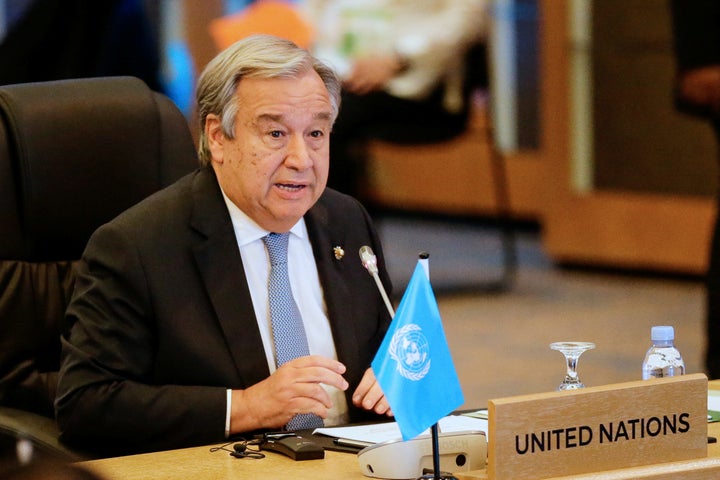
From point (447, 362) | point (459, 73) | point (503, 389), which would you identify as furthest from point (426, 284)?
point (459, 73)

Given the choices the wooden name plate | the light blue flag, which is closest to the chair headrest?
the light blue flag

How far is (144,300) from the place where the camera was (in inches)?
89.5

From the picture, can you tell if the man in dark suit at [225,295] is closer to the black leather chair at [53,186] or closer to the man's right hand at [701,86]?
the black leather chair at [53,186]

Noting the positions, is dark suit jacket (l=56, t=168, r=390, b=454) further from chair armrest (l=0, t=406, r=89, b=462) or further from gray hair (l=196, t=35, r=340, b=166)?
gray hair (l=196, t=35, r=340, b=166)

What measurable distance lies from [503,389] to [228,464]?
2982mm

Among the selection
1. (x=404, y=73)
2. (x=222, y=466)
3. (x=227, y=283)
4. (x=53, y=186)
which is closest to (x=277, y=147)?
(x=227, y=283)

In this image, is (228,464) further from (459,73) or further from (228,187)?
(459,73)

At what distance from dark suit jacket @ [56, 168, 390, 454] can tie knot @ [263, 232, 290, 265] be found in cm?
7

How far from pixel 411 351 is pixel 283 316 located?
579 millimetres

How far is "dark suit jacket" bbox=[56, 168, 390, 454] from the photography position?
2217 millimetres

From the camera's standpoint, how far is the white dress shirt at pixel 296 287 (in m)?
2.36

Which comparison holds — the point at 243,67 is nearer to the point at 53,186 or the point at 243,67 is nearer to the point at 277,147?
the point at 277,147

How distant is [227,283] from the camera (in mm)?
2326

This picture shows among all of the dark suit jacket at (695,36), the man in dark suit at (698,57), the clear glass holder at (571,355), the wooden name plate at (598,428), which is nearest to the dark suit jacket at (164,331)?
the clear glass holder at (571,355)
